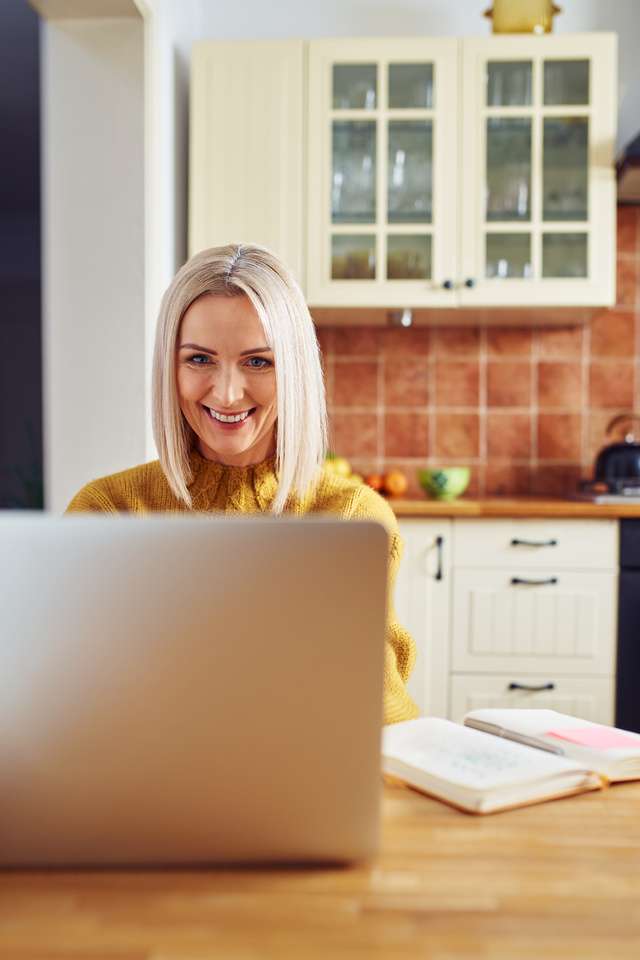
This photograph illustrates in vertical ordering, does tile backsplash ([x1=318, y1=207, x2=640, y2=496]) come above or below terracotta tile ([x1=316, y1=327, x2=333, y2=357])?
below

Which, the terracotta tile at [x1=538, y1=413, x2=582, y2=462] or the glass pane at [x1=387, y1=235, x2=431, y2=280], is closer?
the glass pane at [x1=387, y1=235, x2=431, y2=280]

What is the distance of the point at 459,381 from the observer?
3.32m

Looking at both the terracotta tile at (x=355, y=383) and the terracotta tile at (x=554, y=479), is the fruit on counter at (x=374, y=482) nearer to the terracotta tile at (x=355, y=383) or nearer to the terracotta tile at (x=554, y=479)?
the terracotta tile at (x=355, y=383)

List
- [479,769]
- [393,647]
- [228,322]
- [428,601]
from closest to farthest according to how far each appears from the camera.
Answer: [479,769]
[393,647]
[228,322]
[428,601]

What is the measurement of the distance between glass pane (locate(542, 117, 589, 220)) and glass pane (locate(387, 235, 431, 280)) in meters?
0.39

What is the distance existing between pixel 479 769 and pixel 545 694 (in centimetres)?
200

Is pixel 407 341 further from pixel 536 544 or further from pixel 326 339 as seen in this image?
pixel 536 544

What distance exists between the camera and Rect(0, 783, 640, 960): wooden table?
0.58 meters

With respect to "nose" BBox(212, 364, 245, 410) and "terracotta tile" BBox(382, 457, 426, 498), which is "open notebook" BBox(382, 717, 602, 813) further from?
"terracotta tile" BBox(382, 457, 426, 498)

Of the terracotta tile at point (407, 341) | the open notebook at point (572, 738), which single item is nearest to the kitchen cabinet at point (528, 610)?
the terracotta tile at point (407, 341)

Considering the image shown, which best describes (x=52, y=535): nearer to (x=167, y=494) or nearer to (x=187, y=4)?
(x=167, y=494)

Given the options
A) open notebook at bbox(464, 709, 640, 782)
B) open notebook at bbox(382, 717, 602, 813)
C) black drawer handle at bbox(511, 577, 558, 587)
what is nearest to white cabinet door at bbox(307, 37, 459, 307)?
black drawer handle at bbox(511, 577, 558, 587)

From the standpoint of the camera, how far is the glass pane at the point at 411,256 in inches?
116

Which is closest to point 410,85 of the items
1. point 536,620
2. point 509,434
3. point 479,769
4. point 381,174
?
point 381,174
